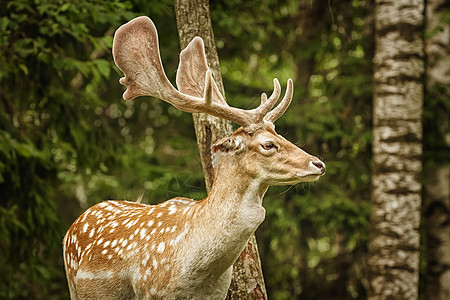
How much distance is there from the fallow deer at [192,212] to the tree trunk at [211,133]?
20.0 inches

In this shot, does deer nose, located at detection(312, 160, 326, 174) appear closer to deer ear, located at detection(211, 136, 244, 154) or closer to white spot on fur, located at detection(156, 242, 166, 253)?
deer ear, located at detection(211, 136, 244, 154)

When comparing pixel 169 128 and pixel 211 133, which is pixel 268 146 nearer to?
pixel 211 133

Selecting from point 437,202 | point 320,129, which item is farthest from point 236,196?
point 437,202

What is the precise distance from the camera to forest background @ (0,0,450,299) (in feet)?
19.9

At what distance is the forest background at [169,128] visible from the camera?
6055mm

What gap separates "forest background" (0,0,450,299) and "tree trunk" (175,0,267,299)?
1159 mm

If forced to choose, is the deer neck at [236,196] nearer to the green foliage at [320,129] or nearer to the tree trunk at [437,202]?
the green foliage at [320,129]

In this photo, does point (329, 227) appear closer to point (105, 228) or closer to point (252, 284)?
point (252, 284)

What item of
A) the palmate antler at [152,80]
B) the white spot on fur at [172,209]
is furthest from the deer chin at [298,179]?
the white spot on fur at [172,209]

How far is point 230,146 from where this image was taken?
332cm

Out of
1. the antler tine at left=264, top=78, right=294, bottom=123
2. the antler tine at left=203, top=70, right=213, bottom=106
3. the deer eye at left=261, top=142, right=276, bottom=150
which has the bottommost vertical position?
the deer eye at left=261, top=142, right=276, bottom=150

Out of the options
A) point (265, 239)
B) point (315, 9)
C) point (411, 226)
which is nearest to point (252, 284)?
point (411, 226)

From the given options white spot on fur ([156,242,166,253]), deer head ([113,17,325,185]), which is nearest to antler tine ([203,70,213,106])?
deer head ([113,17,325,185])

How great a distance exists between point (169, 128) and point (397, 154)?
14.8ft
